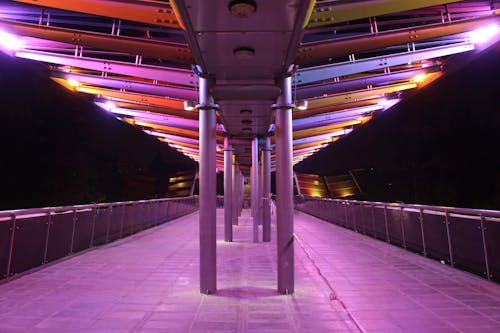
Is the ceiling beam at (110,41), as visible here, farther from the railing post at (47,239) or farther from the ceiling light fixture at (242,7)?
the ceiling light fixture at (242,7)

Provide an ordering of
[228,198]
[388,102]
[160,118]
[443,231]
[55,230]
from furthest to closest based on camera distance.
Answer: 1. [388,102]
2. [160,118]
3. [228,198]
4. [55,230]
5. [443,231]

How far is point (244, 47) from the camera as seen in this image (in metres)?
4.76

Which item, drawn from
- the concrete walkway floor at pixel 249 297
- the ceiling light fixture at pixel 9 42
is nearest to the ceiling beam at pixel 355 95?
the concrete walkway floor at pixel 249 297

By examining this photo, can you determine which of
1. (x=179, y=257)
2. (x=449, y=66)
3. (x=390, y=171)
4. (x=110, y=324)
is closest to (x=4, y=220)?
(x=110, y=324)

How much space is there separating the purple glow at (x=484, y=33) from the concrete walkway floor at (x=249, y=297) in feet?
19.7

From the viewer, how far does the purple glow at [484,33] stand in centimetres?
1061

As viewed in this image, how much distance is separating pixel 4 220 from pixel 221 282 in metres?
3.34

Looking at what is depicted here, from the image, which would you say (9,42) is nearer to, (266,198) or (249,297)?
(266,198)

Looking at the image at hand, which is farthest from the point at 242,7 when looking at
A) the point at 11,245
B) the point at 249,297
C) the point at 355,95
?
the point at 355,95

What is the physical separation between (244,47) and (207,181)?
2.18m

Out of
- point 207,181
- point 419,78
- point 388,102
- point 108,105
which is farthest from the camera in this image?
point 388,102

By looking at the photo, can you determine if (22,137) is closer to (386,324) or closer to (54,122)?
(54,122)

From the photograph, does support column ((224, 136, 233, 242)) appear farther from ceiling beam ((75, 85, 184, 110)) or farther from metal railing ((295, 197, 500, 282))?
metal railing ((295, 197, 500, 282))

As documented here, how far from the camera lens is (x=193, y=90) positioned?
12.7 metres
